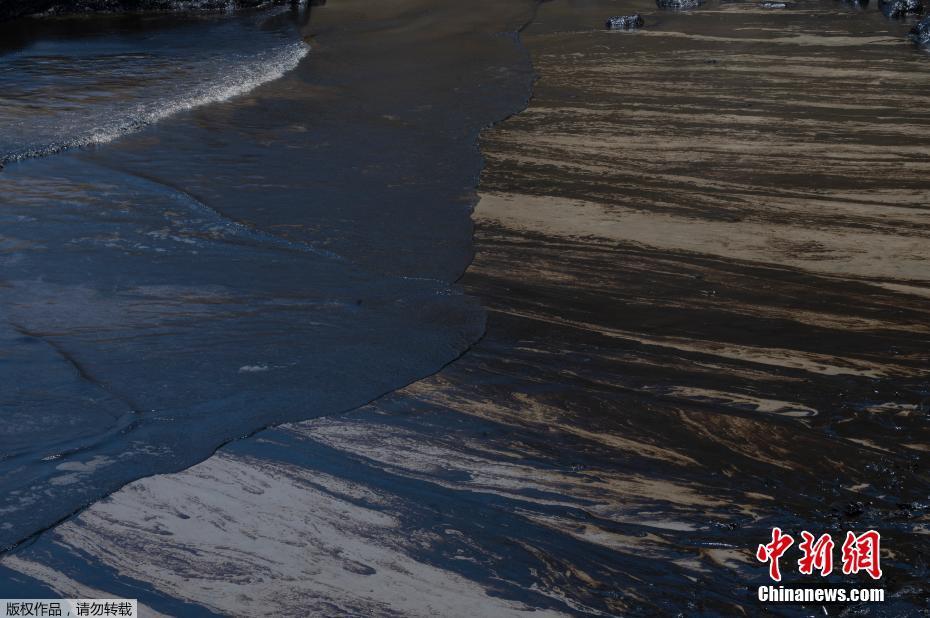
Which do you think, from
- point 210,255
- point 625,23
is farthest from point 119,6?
point 210,255

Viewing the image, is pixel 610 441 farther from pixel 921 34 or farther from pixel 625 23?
pixel 625 23

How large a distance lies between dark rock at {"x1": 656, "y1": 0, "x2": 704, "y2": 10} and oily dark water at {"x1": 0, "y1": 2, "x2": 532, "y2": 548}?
4.87 m

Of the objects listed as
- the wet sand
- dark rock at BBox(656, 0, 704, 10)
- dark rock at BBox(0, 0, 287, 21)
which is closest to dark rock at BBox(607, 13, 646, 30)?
dark rock at BBox(656, 0, 704, 10)

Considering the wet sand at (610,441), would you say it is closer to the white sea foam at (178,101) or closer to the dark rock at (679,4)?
the white sea foam at (178,101)

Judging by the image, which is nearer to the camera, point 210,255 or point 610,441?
point 610,441

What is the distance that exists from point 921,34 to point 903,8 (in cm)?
191

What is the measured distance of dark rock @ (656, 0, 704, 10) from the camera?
12.7 meters

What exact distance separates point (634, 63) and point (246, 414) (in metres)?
6.82

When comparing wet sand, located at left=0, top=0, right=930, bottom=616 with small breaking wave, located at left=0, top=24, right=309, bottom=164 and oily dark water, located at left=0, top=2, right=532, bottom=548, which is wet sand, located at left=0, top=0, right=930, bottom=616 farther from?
small breaking wave, located at left=0, top=24, right=309, bottom=164

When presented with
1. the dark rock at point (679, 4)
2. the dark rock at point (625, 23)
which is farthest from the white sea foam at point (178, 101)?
the dark rock at point (679, 4)

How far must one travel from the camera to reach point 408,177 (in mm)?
5984

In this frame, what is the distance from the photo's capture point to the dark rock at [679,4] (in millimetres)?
12703

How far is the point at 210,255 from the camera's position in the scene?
4754mm

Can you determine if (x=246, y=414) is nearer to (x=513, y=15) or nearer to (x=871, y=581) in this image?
(x=871, y=581)
